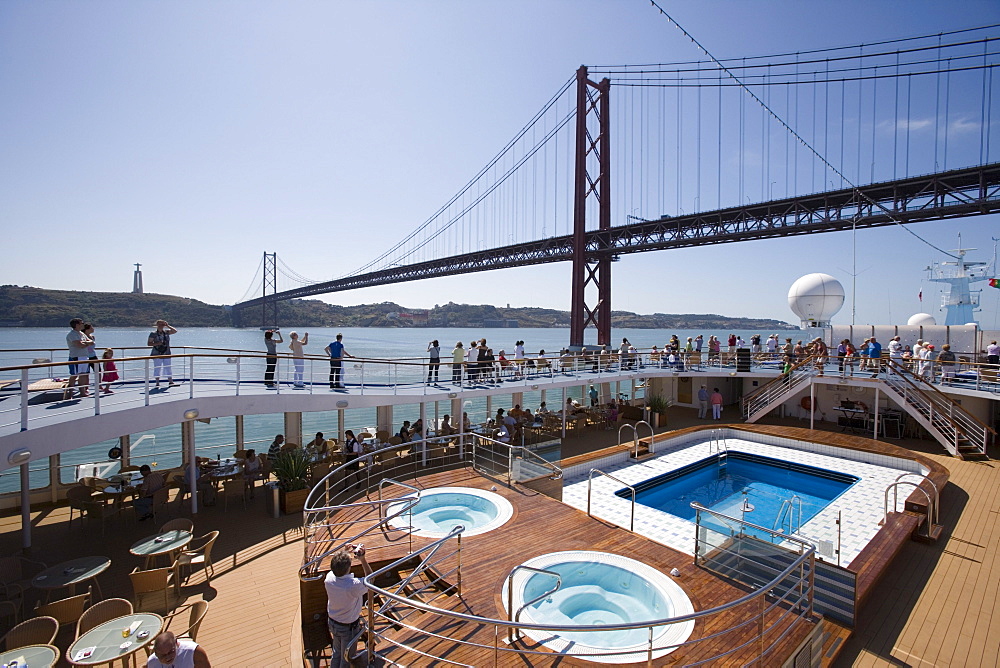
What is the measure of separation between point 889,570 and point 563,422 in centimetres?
747

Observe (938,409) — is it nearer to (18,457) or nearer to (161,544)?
(161,544)

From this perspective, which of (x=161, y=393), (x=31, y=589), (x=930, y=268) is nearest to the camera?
(x=31, y=589)

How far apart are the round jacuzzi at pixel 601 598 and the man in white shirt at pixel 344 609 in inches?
62.5

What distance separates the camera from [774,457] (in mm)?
11820

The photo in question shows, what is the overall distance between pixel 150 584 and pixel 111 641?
1112mm

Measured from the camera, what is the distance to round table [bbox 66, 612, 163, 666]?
12.7 feet

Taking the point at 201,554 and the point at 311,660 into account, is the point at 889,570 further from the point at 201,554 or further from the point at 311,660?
the point at 201,554

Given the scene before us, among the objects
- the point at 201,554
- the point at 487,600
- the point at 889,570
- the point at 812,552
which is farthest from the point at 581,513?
the point at 201,554

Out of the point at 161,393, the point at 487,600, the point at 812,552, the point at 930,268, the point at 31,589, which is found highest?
the point at 930,268

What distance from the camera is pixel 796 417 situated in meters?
16.1

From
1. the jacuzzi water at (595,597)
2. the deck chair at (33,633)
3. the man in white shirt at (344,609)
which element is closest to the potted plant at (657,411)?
the jacuzzi water at (595,597)

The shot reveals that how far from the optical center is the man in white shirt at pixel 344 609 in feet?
12.3

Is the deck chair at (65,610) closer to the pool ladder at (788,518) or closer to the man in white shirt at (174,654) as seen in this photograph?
the man in white shirt at (174,654)

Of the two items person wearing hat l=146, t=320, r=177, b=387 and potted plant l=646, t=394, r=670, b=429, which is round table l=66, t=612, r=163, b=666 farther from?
potted plant l=646, t=394, r=670, b=429
